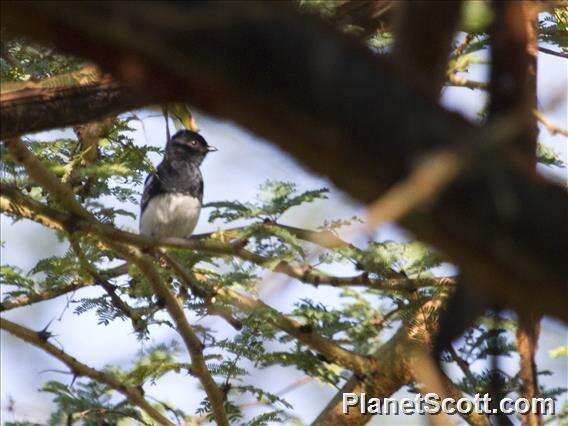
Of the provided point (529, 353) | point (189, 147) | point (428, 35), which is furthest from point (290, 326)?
point (189, 147)

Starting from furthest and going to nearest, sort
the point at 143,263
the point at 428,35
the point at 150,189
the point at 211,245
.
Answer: the point at 150,189, the point at 143,263, the point at 211,245, the point at 428,35

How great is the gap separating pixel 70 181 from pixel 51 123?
1.84 m

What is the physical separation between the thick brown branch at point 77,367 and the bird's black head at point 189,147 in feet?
9.87

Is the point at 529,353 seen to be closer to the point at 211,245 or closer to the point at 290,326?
the point at 211,245

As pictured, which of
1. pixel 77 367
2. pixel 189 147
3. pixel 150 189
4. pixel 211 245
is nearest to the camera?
pixel 211 245

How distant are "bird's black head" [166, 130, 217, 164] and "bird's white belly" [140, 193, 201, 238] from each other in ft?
1.24

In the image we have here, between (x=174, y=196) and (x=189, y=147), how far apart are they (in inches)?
25.7

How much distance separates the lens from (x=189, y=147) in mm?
7152

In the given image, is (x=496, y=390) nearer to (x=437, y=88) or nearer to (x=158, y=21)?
(x=437, y=88)

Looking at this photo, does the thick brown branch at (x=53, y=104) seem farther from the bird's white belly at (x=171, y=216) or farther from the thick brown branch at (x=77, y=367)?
the bird's white belly at (x=171, y=216)

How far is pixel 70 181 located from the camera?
13.8 ft

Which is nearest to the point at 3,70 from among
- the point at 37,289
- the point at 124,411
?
the point at 37,289

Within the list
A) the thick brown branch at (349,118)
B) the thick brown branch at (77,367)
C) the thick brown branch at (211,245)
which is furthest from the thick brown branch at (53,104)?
the thick brown branch at (77,367)

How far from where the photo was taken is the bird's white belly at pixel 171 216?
257 inches
